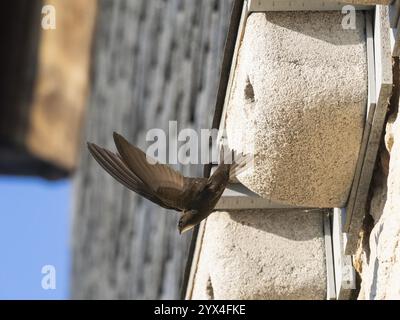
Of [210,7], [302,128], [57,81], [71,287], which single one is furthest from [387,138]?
[71,287]

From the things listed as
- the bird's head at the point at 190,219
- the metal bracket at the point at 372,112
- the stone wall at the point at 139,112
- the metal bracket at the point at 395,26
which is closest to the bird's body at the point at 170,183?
the bird's head at the point at 190,219

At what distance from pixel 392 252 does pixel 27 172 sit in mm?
5934

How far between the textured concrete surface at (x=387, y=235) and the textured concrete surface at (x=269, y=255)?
0.73 feet

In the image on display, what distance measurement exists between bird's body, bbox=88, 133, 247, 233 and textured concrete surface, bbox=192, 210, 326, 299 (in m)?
0.24

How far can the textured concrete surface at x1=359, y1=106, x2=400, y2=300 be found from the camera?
97.8 inches

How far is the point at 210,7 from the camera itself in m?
3.54

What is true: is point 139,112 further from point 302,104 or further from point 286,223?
point 302,104

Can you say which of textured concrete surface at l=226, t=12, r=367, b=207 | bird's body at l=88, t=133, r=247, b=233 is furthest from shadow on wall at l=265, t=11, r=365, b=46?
bird's body at l=88, t=133, r=247, b=233

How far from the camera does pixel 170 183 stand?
271cm

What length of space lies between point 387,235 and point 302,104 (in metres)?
0.29
